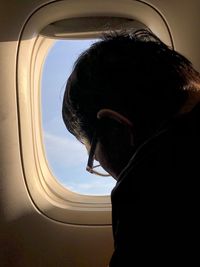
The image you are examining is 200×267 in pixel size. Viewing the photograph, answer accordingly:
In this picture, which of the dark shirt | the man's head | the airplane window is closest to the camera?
the dark shirt

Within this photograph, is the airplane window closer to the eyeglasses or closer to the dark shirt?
the eyeglasses

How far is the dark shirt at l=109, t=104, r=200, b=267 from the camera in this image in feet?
2.25

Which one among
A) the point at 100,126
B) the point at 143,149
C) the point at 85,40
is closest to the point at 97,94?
the point at 100,126

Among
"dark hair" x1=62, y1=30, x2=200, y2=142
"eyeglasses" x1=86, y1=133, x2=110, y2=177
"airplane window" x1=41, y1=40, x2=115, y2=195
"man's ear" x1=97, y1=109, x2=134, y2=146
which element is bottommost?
"airplane window" x1=41, y1=40, x2=115, y2=195

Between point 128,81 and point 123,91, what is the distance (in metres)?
0.02

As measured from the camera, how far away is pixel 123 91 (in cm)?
85

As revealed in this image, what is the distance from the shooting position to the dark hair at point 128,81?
832 mm

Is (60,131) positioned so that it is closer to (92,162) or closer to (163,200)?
(92,162)

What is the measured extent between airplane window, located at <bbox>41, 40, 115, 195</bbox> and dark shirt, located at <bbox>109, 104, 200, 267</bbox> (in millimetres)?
803

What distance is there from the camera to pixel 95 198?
1.57 meters

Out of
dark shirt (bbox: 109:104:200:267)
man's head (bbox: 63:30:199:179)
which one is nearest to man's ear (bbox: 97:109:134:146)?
man's head (bbox: 63:30:199:179)

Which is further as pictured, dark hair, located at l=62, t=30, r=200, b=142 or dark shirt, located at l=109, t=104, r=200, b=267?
dark hair, located at l=62, t=30, r=200, b=142

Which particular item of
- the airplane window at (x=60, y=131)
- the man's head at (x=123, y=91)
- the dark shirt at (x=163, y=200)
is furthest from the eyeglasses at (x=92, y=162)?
the airplane window at (x=60, y=131)

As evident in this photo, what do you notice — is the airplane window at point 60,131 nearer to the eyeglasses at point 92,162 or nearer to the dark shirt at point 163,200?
the eyeglasses at point 92,162
